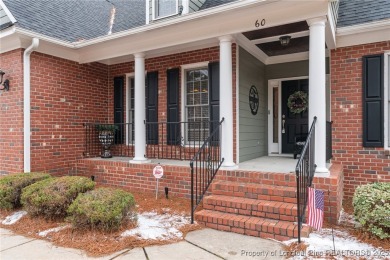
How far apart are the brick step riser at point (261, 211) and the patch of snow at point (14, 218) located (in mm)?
2905

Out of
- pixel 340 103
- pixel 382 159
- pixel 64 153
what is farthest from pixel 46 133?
pixel 382 159

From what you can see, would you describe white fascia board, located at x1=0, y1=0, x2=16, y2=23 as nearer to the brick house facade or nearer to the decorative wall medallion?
the brick house facade

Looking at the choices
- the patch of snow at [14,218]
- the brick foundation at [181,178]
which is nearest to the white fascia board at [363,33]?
the brick foundation at [181,178]

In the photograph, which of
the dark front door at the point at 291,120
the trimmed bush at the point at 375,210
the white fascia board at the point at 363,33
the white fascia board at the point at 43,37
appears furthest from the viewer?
the dark front door at the point at 291,120

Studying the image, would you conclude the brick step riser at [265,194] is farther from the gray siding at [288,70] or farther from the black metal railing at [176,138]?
Answer: the gray siding at [288,70]

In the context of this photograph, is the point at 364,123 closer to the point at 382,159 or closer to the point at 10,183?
the point at 382,159

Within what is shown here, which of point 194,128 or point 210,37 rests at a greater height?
point 210,37

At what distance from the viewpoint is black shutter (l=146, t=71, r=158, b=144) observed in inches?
263

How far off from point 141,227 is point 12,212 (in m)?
2.38

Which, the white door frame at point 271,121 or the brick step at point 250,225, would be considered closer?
the brick step at point 250,225

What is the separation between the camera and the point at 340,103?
17.4ft

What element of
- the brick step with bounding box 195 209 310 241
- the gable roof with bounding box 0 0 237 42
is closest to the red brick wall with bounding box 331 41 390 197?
the brick step with bounding box 195 209 310 241

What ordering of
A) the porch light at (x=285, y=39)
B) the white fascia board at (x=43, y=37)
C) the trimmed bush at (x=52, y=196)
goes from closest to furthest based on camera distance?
1. the trimmed bush at (x=52, y=196)
2. the porch light at (x=285, y=39)
3. the white fascia board at (x=43, y=37)

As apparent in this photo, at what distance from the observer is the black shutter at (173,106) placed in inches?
249
